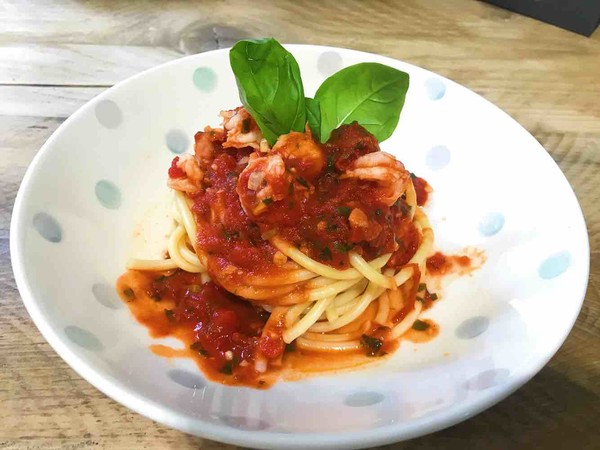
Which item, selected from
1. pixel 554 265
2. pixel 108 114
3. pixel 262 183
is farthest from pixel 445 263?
pixel 108 114

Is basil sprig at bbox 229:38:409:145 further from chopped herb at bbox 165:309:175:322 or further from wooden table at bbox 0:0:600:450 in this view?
wooden table at bbox 0:0:600:450

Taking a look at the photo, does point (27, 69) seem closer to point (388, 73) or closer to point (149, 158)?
point (149, 158)

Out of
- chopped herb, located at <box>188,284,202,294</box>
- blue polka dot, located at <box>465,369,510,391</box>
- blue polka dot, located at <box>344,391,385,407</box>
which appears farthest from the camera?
chopped herb, located at <box>188,284,202,294</box>

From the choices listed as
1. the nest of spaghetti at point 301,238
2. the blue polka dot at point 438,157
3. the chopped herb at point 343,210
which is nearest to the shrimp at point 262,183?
the nest of spaghetti at point 301,238

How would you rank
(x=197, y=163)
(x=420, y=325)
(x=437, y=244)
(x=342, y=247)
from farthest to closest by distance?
(x=437, y=244)
(x=197, y=163)
(x=420, y=325)
(x=342, y=247)

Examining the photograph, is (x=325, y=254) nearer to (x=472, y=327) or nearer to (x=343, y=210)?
(x=343, y=210)

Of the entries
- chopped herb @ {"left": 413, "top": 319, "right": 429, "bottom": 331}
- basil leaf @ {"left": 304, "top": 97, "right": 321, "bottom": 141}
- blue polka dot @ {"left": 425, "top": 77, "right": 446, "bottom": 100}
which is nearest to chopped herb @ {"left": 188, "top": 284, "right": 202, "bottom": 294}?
basil leaf @ {"left": 304, "top": 97, "right": 321, "bottom": 141}
